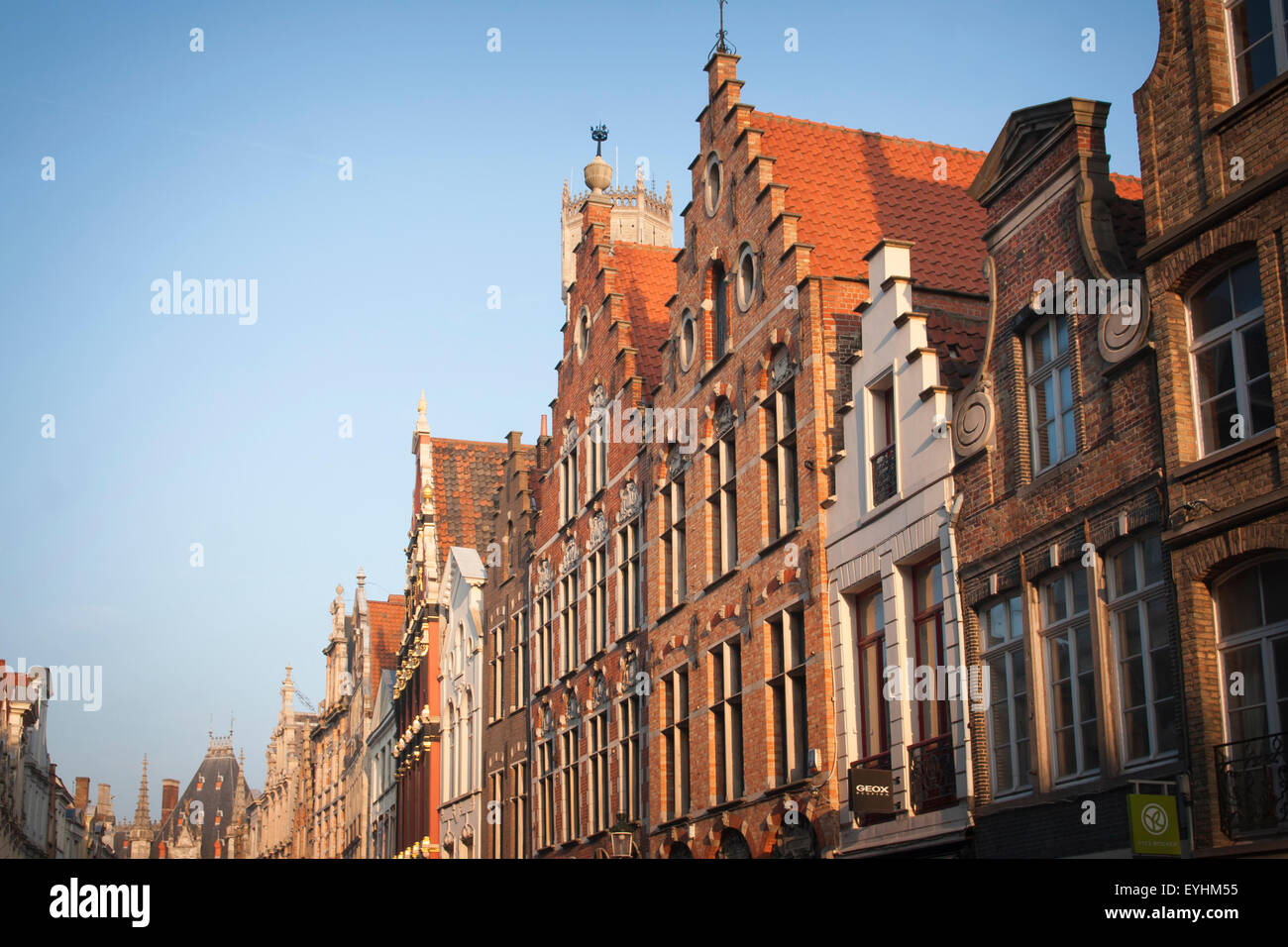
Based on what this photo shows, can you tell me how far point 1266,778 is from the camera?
A: 13047mm

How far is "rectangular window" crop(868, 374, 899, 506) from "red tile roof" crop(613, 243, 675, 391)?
1004cm

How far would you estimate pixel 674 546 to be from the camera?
26672mm

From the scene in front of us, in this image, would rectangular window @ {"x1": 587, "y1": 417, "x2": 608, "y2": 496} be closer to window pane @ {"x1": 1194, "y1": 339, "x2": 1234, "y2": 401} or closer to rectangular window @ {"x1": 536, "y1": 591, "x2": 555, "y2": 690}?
rectangular window @ {"x1": 536, "y1": 591, "x2": 555, "y2": 690}

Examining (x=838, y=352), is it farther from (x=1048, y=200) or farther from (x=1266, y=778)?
(x=1266, y=778)

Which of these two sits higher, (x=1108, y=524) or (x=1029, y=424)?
(x=1029, y=424)

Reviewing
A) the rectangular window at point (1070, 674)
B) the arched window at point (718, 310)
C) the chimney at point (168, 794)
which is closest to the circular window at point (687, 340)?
the arched window at point (718, 310)

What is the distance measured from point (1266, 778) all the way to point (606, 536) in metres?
18.3

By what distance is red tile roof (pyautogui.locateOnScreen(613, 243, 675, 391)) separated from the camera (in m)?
31.0

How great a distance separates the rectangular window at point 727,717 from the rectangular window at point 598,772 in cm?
537

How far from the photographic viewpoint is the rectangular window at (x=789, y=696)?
71.9ft

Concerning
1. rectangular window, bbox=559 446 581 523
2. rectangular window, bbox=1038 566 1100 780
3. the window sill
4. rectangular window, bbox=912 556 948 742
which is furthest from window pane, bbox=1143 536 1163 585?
rectangular window, bbox=559 446 581 523

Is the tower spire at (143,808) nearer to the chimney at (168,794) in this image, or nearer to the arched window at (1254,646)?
the chimney at (168,794)

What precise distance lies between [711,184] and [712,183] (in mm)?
22
